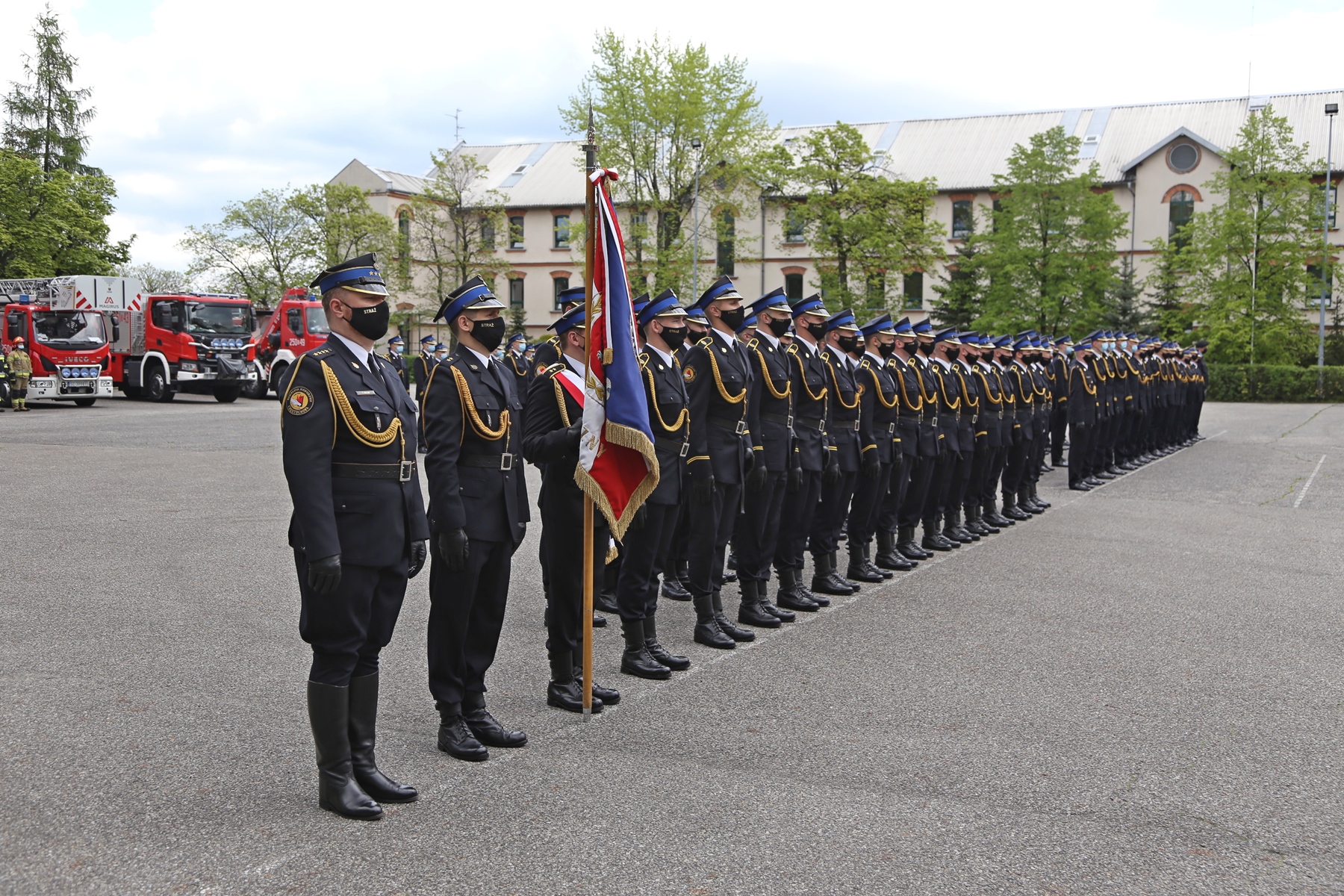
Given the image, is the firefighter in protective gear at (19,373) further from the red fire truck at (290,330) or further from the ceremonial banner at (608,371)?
the ceremonial banner at (608,371)

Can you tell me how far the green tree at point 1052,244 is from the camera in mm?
47094

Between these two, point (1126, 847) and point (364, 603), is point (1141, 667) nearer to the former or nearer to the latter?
point (1126, 847)

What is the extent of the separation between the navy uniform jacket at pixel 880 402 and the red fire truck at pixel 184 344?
26.6m

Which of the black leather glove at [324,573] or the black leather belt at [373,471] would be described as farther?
the black leather belt at [373,471]

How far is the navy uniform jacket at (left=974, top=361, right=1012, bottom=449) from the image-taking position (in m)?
12.2

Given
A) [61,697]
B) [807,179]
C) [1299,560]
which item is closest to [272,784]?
[61,697]

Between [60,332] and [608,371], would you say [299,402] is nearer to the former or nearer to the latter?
[608,371]

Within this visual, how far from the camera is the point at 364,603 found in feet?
15.0

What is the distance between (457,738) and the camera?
5.17 m

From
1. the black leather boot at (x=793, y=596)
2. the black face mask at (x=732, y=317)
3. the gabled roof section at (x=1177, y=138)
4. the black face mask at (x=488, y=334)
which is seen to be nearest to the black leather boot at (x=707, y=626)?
the black leather boot at (x=793, y=596)

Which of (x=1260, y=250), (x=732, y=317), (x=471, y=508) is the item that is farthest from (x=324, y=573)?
(x=1260, y=250)

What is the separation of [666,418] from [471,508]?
1933 mm

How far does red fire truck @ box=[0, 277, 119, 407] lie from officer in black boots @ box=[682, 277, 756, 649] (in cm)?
2725

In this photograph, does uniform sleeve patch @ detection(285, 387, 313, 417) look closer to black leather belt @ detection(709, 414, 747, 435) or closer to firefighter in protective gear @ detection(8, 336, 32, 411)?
black leather belt @ detection(709, 414, 747, 435)
